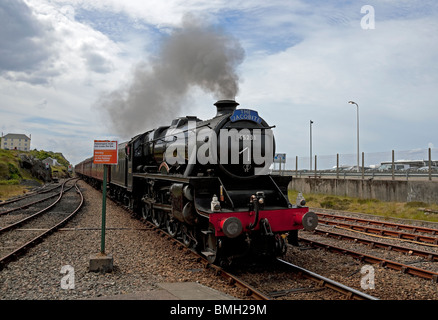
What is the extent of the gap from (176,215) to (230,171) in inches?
60.0

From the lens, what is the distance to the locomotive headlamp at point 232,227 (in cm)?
598

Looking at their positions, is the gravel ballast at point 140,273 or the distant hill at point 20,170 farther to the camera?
the distant hill at point 20,170

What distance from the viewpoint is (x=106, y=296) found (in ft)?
16.6

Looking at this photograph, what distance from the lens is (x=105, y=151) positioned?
7.05m

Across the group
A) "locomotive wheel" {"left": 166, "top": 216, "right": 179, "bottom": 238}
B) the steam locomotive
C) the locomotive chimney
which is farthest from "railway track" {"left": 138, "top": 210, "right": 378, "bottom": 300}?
the locomotive chimney

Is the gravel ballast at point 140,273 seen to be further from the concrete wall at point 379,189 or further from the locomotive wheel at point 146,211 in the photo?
the concrete wall at point 379,189

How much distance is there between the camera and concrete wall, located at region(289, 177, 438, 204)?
14570mm

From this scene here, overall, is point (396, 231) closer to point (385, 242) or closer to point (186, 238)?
point (385, 242)

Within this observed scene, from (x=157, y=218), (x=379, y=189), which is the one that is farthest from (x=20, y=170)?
(x=379, y=189)

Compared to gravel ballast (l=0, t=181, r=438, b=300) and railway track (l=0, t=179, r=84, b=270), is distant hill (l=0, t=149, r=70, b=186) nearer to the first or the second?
railway track (l=0, t=179, r=84, b=270)

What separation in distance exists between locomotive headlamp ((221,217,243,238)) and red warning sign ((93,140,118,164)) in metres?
2.64

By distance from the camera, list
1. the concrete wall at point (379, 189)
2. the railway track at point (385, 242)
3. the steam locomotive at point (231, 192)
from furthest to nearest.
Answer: the concrete wall at point (379, 189) < the railway track at point (385, 242) < the steam locomotive at point (231, 192)

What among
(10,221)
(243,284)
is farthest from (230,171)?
(10,221)

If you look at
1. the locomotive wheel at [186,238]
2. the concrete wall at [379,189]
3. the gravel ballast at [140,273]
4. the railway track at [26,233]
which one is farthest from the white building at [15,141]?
the locomotive wheel at [186,238]
